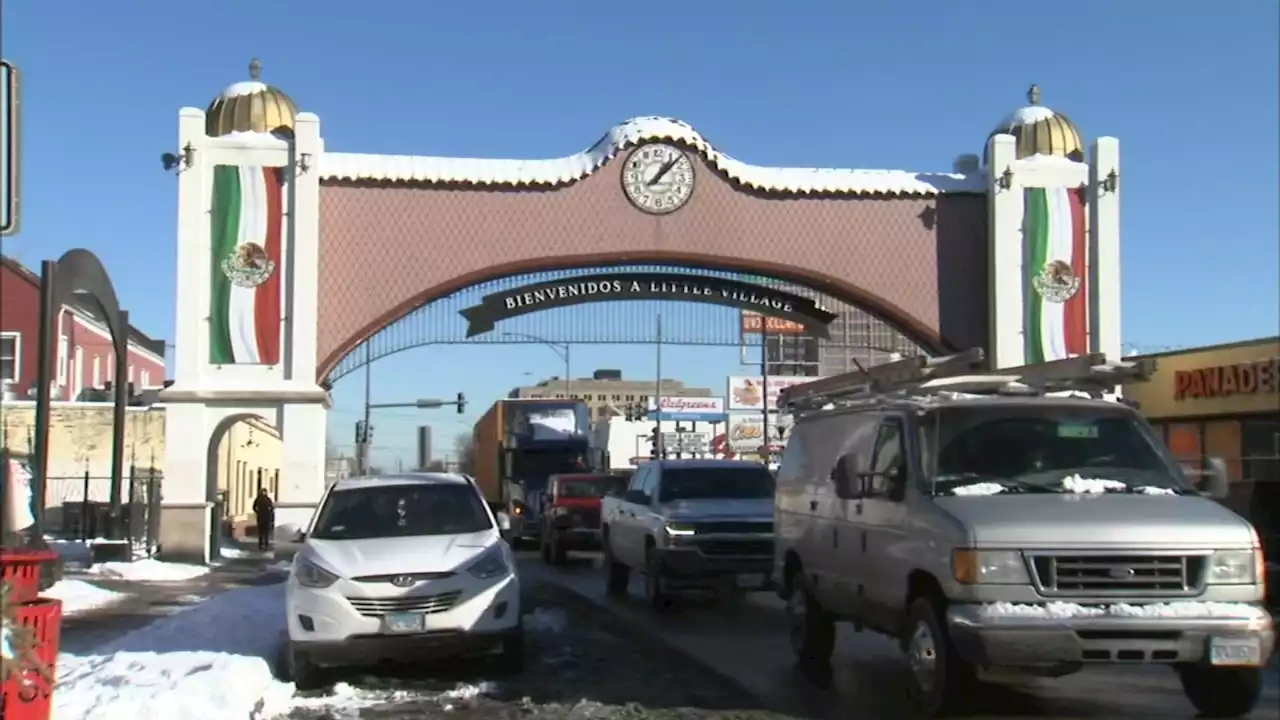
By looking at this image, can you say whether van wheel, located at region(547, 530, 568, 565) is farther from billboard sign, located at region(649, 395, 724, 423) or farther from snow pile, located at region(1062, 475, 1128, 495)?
billboard sign, located at region(649, 395, 724, 423)

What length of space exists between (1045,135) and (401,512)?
2068 cm

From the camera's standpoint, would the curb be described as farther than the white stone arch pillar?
No

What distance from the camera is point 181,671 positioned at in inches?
430

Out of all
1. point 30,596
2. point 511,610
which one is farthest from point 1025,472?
point 30,596

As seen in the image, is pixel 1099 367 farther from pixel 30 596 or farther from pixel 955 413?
pixel 30 596

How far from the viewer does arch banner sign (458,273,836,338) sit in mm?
28938

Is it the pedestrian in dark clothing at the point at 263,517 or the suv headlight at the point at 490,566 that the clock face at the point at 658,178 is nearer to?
the pedestrian in dark clothing at the point at 263,517

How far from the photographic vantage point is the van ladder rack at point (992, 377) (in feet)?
34.2

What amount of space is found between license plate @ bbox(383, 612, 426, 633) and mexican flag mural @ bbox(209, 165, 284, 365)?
1716 cm

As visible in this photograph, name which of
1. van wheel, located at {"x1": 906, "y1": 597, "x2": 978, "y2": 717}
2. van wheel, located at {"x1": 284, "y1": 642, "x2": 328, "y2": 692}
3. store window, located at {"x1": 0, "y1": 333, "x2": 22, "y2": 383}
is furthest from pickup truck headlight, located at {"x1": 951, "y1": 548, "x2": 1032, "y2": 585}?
store window, located at {"x1": 0, "y1": 333, "x2": 22, "y2": 383}

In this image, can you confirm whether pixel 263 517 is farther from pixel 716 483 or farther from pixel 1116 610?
pixel 1116 610

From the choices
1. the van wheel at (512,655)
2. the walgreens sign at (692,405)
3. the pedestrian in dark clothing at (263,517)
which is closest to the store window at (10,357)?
the pedestrian in dark clothing at (263,517)

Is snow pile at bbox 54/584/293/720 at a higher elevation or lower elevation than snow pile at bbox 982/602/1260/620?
lower

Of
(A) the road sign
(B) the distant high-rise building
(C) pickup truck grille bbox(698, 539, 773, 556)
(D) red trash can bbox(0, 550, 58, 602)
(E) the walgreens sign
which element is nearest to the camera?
(A) the road sign
